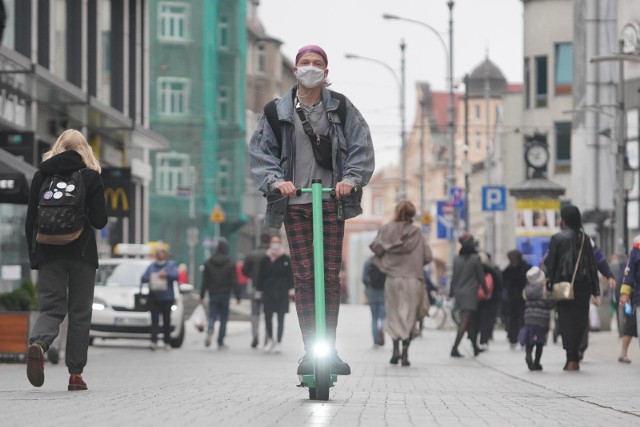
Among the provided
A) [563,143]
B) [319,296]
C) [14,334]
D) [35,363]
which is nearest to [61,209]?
[35,363]

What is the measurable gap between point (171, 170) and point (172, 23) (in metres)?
6.92

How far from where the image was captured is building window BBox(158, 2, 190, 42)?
7931 cm

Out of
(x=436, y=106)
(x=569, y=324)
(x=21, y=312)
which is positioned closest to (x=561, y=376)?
(x=569, y=324)

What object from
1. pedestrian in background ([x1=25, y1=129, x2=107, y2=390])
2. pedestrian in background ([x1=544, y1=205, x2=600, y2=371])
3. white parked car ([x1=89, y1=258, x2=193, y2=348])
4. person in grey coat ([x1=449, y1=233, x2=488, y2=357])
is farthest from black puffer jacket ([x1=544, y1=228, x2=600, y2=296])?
white parked car ([x1=89, y1=258, x2=193, y2=348])

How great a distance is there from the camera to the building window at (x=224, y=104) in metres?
85.9

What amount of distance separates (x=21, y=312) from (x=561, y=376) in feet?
22.0

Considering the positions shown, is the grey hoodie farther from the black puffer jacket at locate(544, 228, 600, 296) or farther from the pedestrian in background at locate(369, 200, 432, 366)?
the black puffer jacket at locate(544, 228, 600, 296)

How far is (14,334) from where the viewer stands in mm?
20797

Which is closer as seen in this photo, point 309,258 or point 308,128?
point 309,258

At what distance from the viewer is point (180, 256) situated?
78625mm

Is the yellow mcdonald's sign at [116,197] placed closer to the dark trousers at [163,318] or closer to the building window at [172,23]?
the dark trousers at [163,318]

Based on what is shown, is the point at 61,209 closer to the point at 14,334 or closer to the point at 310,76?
the point at 310,76

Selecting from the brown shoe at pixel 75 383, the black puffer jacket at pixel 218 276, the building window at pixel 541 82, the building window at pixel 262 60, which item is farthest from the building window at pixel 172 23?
the brown shoe at pixel 75 383

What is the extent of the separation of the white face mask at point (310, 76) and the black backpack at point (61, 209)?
2428mm
